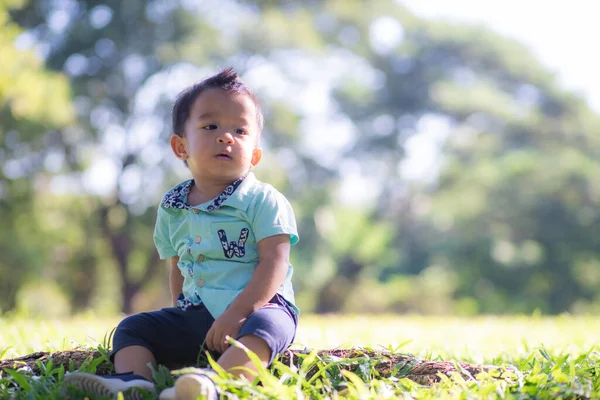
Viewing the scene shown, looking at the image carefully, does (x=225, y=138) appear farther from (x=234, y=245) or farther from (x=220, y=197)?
(x=234, y=245)

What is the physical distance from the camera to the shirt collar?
247 cm

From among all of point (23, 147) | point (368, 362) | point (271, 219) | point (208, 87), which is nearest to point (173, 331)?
point (271, 219)

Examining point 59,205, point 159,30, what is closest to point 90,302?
point 59,205

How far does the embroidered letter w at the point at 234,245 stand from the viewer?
2459mm

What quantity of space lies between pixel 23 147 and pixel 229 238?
12017mm

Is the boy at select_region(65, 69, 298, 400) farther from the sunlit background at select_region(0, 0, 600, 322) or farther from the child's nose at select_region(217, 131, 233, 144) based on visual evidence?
the sunlit background at select_region(0, 0, 600, 322)

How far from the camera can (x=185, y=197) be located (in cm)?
265

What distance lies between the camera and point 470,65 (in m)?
20.2

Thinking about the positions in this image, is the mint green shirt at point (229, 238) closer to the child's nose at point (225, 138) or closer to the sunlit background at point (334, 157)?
the child's nose at point (225, 138)

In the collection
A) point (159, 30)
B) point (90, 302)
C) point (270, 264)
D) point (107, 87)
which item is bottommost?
point (90, 302)

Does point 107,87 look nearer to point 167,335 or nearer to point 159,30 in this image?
point 159,30

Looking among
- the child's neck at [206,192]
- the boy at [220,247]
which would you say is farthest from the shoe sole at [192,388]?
the child's neck at [206,192]

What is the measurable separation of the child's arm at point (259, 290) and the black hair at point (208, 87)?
56cm

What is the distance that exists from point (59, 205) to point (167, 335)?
13.4 m
